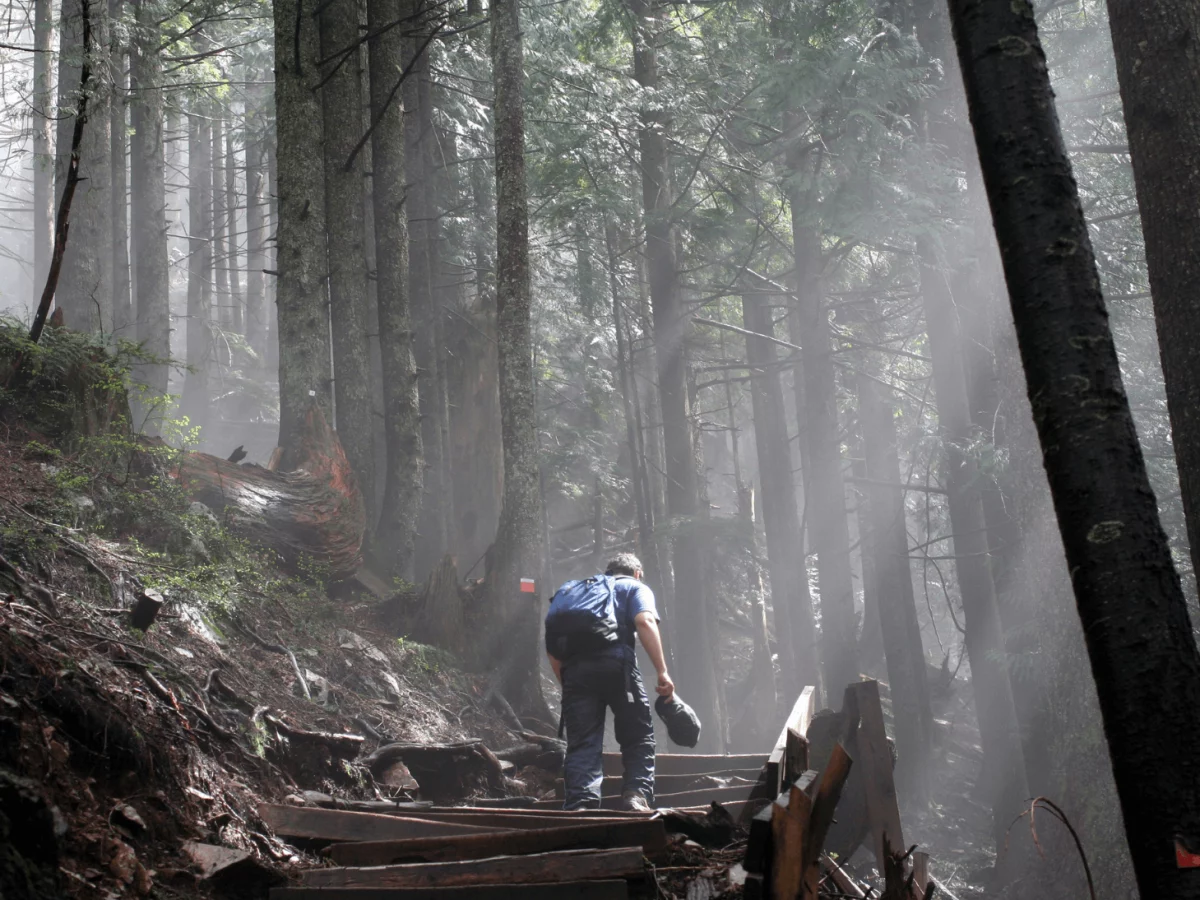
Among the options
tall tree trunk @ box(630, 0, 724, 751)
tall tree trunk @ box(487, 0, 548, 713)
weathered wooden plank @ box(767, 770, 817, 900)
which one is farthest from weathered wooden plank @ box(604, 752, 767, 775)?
tall tree trunk @ box(630, 0, 724, 751)

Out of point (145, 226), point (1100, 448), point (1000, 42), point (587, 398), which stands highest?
point (145, 226)

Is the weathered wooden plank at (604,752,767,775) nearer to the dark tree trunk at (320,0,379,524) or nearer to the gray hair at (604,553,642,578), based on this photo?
the gray hair at (604,553,642,578)

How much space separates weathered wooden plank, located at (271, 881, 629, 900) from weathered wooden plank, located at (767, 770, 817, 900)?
71 centimetres

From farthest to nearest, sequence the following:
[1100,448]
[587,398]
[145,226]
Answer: [587,398], [145,226], [1100,448]

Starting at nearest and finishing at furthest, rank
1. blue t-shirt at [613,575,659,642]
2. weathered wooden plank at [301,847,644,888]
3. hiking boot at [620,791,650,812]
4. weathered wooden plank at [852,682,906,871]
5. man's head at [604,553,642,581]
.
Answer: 1. weathered wooden plank at [301,847,644,888]
2. hiking boot at [620,791,650,812]
3. blue t-shirt at [613,575,659,642]
4. weathered wooden plank at [852,682,906,871]
5. man's head at [604,553,642,581]

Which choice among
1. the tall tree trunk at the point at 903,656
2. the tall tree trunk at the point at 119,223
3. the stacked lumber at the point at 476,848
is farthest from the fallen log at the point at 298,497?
the tall tree trunk at the point at 903,656

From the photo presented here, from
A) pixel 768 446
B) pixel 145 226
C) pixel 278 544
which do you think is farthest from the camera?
pixel 768 446

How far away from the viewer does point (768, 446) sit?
904 inches

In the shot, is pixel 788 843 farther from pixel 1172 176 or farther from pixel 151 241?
pixel 151 241

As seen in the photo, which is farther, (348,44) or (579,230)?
(579,230)

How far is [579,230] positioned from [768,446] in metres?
7.12

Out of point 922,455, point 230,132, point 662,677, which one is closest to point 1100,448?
point 662,677

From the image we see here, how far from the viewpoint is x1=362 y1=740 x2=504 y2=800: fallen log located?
739cm

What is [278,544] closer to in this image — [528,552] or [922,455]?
[528,552]
